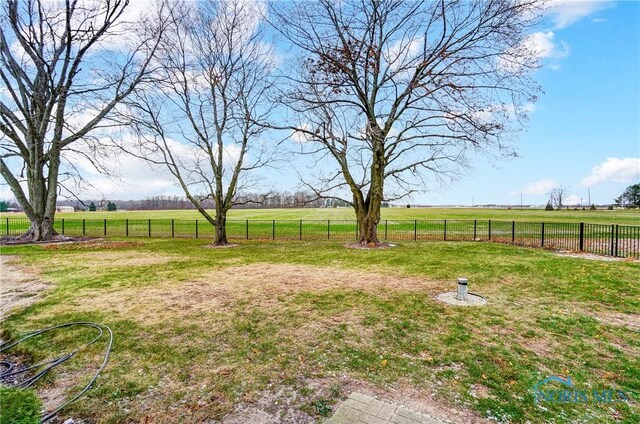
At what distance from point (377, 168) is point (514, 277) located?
22.0ft

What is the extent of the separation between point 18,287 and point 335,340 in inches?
269

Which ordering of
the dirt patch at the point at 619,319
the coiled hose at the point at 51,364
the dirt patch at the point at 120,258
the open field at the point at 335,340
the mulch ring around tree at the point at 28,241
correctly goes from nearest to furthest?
1. the open field at the point at 335,340
2. the coiled hose at the point at 51,364
3. the dirt patch at the point at 619,319
4. the dirt patch at the point at 120,258
5. the mulch ring around tree at the point at 28,241

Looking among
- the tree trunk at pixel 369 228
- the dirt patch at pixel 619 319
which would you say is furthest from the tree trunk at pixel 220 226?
the dirt patch at pixel 619 319

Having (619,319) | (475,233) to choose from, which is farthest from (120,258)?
→ (475,233)

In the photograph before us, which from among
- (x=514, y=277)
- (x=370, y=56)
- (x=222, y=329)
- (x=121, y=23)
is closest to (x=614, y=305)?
(x=514, y=277)

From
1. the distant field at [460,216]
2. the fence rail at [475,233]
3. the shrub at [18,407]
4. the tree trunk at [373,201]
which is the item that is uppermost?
the tree trunk at [373,201]

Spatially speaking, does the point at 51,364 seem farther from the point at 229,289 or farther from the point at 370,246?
the point at 370,246

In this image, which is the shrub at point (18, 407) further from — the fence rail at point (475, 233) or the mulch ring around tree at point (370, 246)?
the fence rail at point (475, 233)

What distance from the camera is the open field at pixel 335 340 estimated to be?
8.66 ft

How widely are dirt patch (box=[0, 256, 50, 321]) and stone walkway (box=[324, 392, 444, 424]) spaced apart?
209 inches

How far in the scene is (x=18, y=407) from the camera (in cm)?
172

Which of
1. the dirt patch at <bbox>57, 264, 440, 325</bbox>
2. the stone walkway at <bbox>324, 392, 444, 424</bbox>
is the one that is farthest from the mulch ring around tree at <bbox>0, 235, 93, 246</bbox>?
the stone walkway at <bbox>324, 392, 444, 424</bbox>

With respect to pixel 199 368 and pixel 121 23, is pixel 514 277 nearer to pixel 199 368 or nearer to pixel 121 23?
pixel 199 368

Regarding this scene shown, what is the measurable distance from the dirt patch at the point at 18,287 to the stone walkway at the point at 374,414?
5.30 metres
